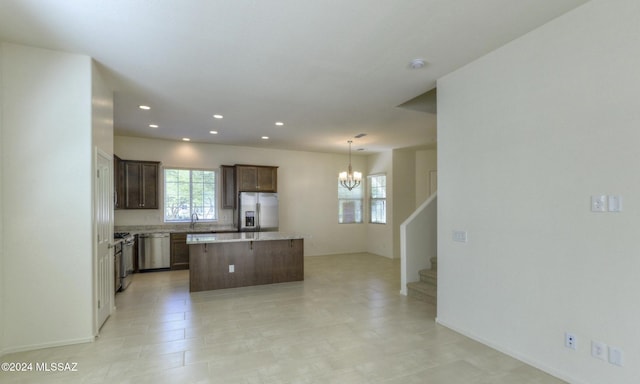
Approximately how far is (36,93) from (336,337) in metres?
4.01

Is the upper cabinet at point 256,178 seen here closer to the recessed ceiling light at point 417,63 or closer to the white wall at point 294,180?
the white wall at point 294,180

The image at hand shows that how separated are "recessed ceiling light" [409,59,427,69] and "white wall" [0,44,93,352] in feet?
11.3

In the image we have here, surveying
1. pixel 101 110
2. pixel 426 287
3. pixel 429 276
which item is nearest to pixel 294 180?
pixel 429 276

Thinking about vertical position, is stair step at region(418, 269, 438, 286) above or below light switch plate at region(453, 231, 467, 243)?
below

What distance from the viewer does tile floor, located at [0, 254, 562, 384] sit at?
256 centimetres

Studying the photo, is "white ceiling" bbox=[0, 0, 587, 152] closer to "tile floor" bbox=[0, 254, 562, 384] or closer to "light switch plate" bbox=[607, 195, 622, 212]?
"light switch plate" bbox=[607, 195, 622, 212]

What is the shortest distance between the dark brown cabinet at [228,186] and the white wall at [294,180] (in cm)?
25

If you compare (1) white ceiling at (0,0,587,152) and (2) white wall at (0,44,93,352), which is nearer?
(1) white ceiling at (0,0,587,152)

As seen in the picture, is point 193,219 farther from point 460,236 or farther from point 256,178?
point 460,236

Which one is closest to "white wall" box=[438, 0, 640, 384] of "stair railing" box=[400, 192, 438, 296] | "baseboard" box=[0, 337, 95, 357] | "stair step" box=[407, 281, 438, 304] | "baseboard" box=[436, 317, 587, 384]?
"baseboard" box=[436, 317, 587, 384]

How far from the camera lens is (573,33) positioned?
2.42 meters

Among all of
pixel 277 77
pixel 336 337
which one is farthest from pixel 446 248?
pixel 277 77

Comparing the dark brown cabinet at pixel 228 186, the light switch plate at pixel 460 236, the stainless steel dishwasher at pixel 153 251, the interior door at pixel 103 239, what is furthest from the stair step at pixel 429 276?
the stainless steel dishwasher at pixel 153 251

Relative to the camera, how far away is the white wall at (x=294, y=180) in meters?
6.89
